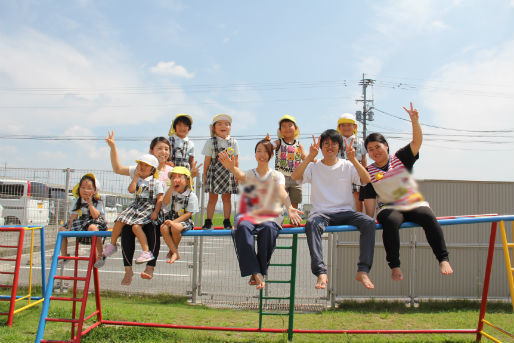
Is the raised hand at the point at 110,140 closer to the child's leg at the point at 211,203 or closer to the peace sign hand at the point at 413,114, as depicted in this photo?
the child's leg at the point at 211,203

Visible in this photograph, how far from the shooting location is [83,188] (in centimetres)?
480

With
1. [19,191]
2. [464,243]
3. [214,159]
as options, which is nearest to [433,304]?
[464,243]

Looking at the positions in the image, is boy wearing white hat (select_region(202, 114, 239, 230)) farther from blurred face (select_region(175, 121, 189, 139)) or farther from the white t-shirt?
the white t-shirt

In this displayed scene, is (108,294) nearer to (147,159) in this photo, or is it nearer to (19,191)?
(19,191)

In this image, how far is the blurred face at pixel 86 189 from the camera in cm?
480

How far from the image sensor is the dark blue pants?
3547 mm

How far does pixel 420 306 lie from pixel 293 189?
4.27 meters

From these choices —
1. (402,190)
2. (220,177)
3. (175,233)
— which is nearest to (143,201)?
(175,233)

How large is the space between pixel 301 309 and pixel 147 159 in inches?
180

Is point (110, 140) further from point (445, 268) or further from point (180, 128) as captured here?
point (445, 268)

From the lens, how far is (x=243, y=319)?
247 inches

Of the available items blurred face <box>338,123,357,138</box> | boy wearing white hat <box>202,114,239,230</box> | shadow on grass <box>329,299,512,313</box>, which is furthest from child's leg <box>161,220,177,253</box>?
shadow on grass <box>329,299,512,313</box>

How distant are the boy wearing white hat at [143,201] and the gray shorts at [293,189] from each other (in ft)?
4.93

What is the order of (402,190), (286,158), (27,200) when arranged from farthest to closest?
(27,200), (286,158), (402,190)
